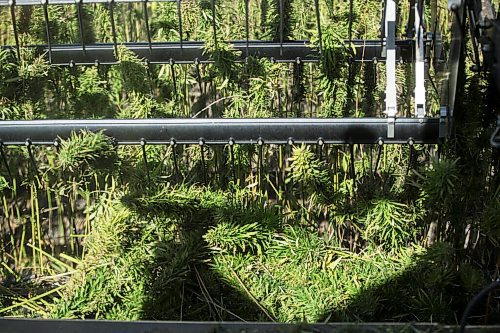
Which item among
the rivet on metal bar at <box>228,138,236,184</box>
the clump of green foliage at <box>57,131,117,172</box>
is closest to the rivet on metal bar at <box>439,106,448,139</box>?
the rivet on metal bar at <box>228,138,236,184</box>

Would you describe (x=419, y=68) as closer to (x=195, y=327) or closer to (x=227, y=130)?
(x=227, y=130)

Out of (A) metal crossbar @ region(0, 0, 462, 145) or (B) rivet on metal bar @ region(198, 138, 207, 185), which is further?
(B) rivet on metal bar @ region(198, 138, 207, 185)

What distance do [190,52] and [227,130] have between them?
80cm

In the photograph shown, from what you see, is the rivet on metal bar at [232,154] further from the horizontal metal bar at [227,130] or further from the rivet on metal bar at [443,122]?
the rivet on metal bar at [443,122]

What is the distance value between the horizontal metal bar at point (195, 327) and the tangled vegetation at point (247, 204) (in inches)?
24.1

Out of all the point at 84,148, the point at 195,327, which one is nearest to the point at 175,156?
the point at 84,148

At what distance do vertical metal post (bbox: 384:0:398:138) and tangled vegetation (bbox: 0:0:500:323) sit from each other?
0.22m

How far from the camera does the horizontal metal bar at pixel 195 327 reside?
1764 mm

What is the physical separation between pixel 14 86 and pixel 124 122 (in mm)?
892

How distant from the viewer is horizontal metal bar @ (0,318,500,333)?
5.79ft

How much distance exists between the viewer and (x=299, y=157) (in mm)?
2867

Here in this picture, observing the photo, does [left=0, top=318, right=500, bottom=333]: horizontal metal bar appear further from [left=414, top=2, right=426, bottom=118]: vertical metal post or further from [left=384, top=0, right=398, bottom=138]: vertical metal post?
[left=414, top=2, right=426, bottom=118]: vertical metal post

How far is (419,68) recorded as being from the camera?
114 inches

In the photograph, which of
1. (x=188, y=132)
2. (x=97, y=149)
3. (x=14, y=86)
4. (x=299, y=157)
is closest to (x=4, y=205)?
(x=14, y=86)
